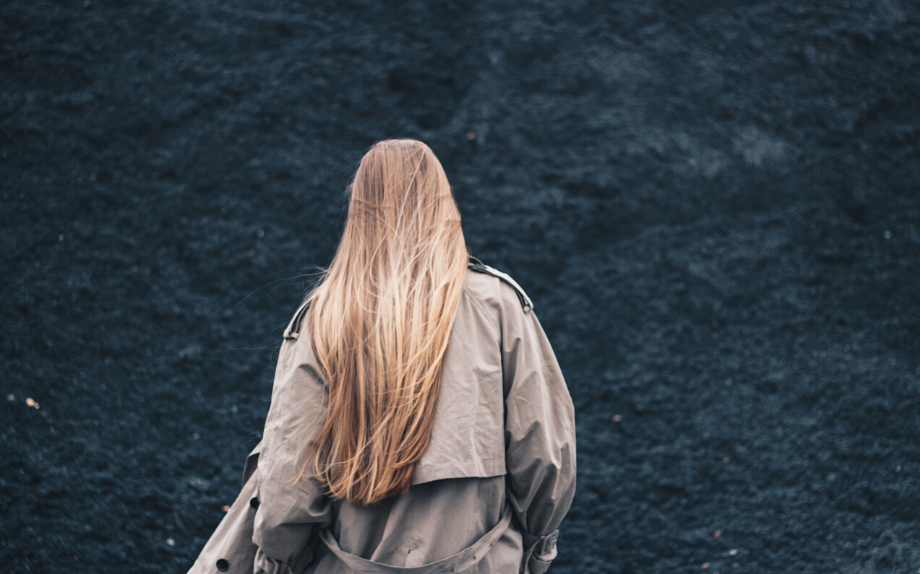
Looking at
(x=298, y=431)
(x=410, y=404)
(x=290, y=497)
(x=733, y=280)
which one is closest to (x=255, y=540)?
(x=290, y=497)

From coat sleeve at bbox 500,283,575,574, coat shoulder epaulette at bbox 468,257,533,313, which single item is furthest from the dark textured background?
coat shoulder epaulette at bbox 468,257,533,313

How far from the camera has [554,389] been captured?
4.66 feet

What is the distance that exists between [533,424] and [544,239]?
62.5 inches

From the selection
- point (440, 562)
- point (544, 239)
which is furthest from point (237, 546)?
point (544, 239)

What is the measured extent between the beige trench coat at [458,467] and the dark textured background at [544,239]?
1.24m

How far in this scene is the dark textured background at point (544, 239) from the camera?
2443 mm

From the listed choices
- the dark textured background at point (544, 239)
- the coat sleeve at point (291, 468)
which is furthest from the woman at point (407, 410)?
the dark textured background at point (544, 239)

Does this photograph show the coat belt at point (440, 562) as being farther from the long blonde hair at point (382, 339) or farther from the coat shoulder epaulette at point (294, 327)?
the coat shoulder epaulette at point (294, 327)

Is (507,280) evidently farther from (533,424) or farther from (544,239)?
(544,239)

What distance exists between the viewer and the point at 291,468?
1.29 metres

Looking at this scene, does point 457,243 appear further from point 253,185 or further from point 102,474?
point 102,474

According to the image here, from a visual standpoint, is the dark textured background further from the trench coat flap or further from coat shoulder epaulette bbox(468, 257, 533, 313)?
coat shoulder epaulette bbox(468, 257, 533, 313)

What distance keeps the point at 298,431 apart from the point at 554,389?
2.06 ft

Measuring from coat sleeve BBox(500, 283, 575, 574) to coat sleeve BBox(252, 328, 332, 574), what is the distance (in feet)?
1.49
